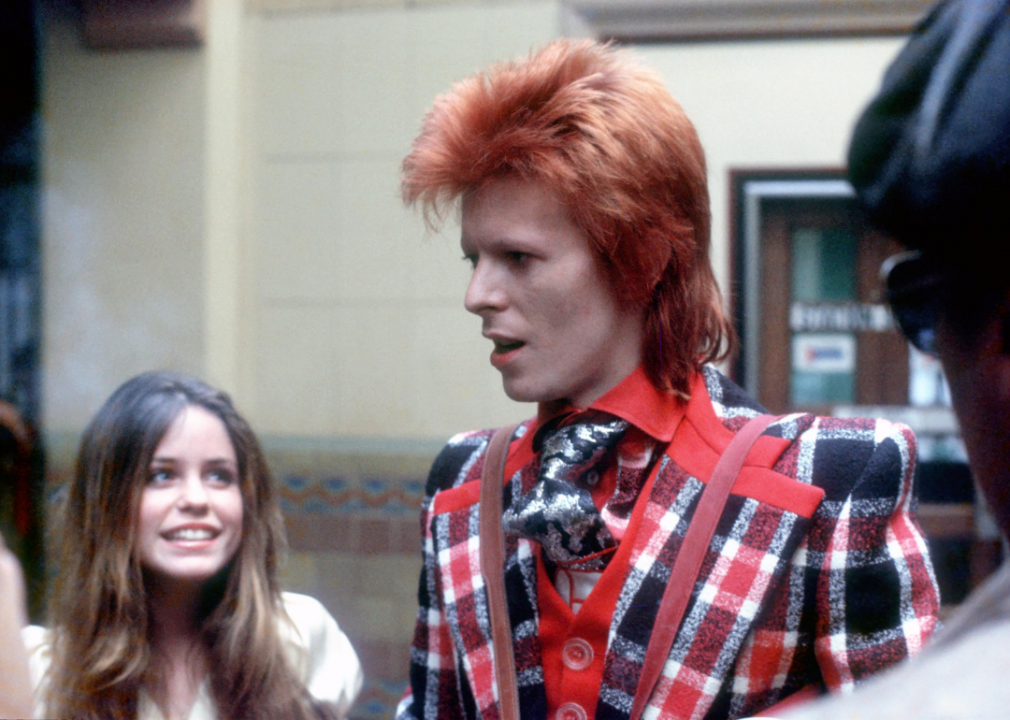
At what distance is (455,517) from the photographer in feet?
4.87

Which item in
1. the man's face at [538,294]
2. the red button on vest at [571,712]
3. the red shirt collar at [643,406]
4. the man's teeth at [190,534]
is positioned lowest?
the red button on vest at [571,712]

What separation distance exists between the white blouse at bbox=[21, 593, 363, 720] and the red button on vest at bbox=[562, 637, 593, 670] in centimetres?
68

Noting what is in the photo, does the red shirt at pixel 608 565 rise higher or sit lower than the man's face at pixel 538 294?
lower

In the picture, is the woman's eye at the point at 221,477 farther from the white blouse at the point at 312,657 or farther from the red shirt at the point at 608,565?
the red shirt at the point at 608,565

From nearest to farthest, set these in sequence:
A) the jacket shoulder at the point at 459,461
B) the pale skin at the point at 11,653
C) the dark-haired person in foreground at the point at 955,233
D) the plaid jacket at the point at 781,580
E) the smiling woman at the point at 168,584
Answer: the dark-haired person in foreground at the point at 955,233, the pale skin at the point at 11,653, the plaid jacket at the point at 781,580, the jacket shoulder at the point at 459,461, the smiling woman at the point at 168,584

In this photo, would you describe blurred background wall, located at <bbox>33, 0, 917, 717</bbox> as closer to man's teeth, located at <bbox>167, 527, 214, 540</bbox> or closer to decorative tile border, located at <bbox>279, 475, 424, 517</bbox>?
decorative tile border, located at <bbox>279, 475, 424, 517</bbox>

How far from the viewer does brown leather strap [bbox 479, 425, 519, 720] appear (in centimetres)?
130

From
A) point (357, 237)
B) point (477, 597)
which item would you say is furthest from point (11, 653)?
point (357, 237)

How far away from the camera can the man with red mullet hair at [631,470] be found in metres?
1.21

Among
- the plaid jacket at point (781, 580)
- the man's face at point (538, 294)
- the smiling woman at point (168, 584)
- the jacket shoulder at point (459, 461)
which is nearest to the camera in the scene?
the plaid jacket at point (781, 580)

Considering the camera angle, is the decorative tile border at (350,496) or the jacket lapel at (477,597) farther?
the decorative tile border at (350,496)

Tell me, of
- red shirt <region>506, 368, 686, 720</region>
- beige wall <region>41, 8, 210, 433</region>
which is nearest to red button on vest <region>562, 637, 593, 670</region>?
red shirt <region>506, 368, 686, 720</region>

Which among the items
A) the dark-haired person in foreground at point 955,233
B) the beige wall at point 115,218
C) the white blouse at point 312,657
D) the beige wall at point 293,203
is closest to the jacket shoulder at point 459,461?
the white blouse at point 312,657

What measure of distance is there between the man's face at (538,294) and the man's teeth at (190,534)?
0.69 m
